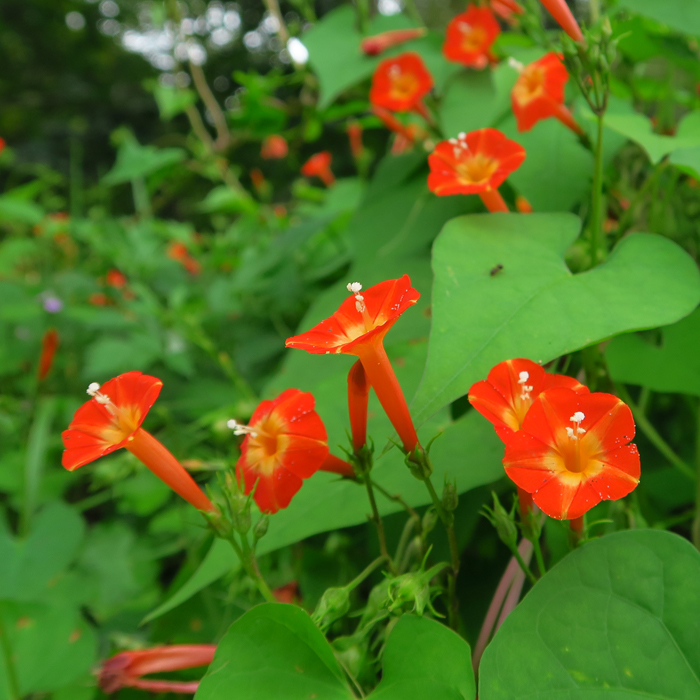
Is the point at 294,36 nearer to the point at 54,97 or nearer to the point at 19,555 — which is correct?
the point at 19,555

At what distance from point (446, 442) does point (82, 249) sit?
1.66m

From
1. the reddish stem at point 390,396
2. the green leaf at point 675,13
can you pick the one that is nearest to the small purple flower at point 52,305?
the reddish stem at point 390,396

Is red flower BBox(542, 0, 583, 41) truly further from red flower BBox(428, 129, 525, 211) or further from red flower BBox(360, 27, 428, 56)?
red flower BBox(360, 27, 428, 56)

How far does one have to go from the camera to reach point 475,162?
1.59 feet

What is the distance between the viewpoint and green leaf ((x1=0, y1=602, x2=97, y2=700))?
0.56m

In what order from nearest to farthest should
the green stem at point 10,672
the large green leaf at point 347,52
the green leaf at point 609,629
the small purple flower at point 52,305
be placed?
the green leaf at point 609,629, the green stem at point 10,672, the large green leaf at point 347,52, the small purple flower at point 52,305

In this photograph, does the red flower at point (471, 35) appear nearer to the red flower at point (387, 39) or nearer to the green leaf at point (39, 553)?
the red flower at point (387, 39)

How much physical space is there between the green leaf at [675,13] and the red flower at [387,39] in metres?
0.37

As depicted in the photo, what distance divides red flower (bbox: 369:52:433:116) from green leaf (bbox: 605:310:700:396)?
0.41 m

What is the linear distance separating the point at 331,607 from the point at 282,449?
108mm

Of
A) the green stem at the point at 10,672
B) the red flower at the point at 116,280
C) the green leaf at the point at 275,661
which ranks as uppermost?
the green leaf at the point at 275,661

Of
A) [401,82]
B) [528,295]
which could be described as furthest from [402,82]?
[528,295]

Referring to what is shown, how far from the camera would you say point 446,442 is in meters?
0.45

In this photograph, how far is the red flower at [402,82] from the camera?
2.29ft
